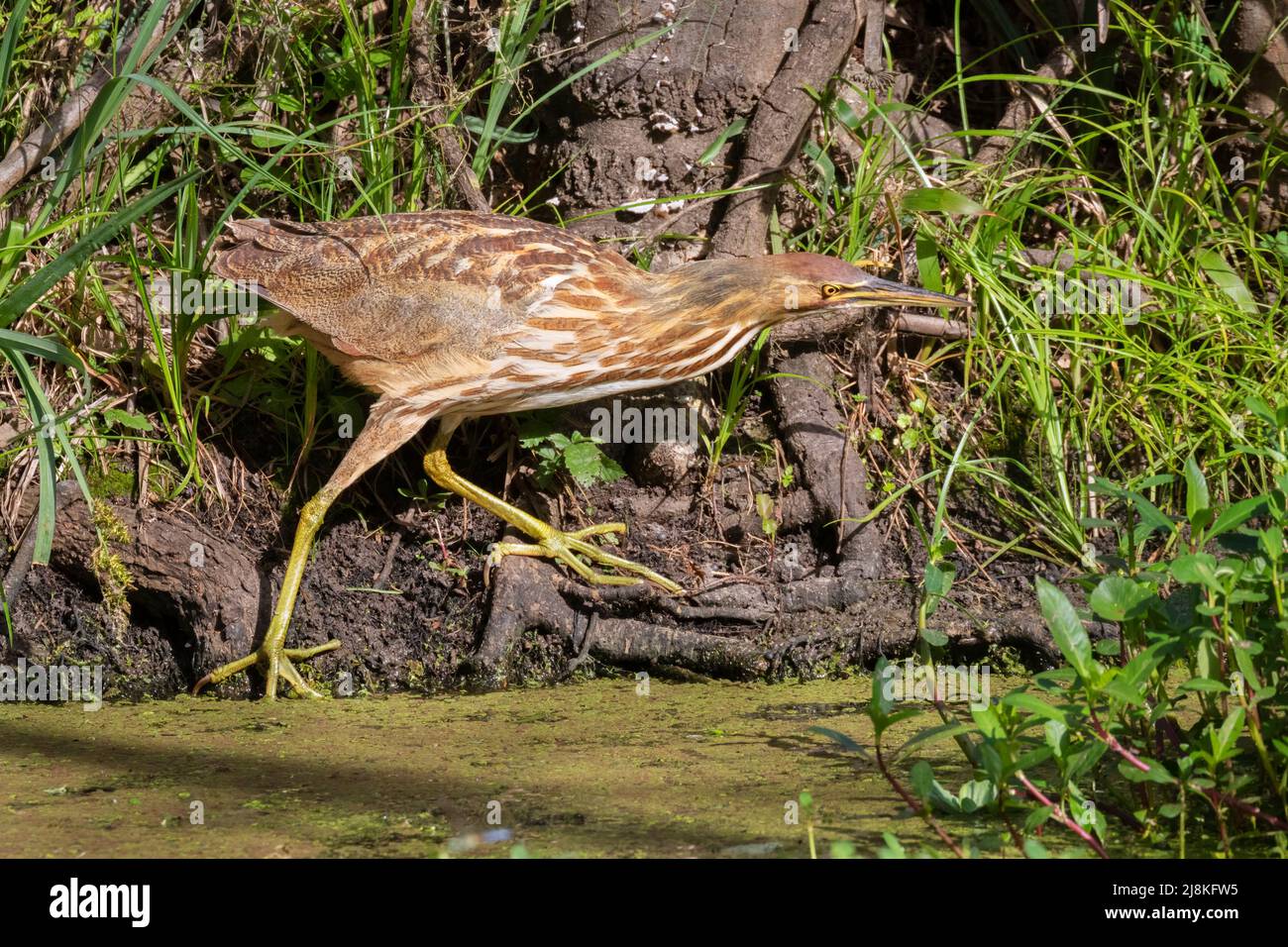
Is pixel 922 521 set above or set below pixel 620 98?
below

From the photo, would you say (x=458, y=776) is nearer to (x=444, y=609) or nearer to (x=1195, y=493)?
(x=444, y=609)

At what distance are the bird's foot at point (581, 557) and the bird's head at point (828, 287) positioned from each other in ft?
3.05

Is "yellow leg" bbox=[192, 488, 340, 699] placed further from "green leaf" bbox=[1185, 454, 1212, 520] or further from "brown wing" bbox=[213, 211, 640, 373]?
"green leaf" bbox=[1185, 454, 1212, 520]

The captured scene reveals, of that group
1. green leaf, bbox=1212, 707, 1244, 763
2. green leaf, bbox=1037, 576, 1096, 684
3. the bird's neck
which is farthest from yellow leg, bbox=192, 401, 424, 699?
green leaf, bbox=1212, 707, 1244, 763

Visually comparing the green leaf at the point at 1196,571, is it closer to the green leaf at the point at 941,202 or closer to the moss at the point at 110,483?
the green leaf at the point at 941,202

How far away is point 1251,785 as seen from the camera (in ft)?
9.33

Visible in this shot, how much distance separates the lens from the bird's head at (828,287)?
4285mm

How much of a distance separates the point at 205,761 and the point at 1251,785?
7.65 ft

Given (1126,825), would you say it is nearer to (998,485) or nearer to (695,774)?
(695,774)

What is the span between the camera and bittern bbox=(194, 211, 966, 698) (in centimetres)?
412

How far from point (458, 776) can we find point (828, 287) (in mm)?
1943

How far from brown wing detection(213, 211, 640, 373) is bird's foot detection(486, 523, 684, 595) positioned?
2.06 ft

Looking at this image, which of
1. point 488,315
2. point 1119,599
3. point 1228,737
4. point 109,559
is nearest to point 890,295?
point 488,315

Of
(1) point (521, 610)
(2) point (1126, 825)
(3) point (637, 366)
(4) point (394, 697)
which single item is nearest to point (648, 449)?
(3) point (637, 366)
